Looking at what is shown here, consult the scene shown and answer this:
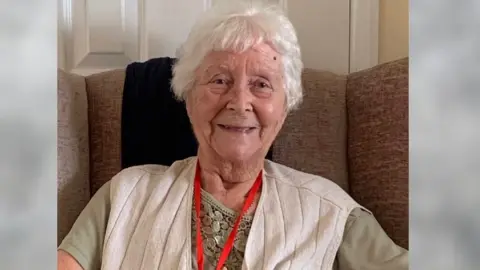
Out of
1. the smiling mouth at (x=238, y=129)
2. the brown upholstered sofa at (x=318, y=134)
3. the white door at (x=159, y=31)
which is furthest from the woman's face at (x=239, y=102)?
the white door at (x=159, y=31)

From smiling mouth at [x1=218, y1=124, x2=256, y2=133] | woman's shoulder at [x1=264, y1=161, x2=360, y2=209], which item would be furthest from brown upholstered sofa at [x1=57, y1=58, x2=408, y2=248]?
smiling mouth at [x1=218, y1=124, x2=256, y2=133]

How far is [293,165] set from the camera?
1632 mm

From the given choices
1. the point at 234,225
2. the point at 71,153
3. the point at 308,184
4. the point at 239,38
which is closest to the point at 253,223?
the point at 234,225

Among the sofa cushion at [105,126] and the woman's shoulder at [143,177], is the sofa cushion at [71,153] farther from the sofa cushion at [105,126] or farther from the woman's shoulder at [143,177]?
the woman's shoulder at [143,177]

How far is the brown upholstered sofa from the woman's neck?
0.22m

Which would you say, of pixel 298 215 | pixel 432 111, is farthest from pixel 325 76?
pixel 432 111

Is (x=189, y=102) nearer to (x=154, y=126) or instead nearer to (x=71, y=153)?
(x=154, y=126)

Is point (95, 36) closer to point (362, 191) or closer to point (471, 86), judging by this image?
point (362, 191)

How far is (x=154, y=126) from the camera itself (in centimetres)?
159

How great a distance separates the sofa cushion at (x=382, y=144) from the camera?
1.49m

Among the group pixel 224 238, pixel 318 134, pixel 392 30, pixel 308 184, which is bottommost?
pixel 224 238

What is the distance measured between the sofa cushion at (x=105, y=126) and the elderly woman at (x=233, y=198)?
0.18 meters

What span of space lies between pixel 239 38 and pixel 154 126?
13.5 inches

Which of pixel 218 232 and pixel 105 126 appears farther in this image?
pixel 105 126
